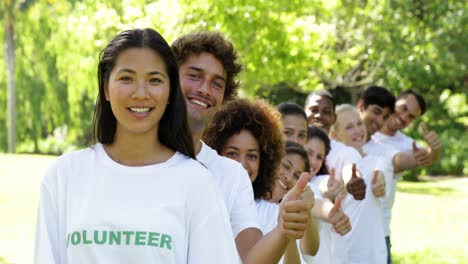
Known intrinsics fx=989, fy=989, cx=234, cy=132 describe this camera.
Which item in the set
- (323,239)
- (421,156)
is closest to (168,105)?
(323,239)

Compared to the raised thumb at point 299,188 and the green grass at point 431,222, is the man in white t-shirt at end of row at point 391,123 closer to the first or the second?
the green grass at point 431,222

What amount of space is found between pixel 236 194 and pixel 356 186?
3608mm

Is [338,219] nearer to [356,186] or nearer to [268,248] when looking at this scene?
[268,248]

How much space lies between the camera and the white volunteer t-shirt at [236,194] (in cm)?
358

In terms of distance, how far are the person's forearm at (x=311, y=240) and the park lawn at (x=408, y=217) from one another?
8.58m

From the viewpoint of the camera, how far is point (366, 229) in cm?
759

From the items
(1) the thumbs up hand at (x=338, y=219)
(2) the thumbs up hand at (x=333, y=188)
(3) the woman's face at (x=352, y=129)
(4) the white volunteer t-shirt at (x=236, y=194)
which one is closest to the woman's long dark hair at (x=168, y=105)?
(4) the white volunteer t-shirt at (x=236, y=194)

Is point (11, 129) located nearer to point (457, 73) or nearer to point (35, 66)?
point (35, 66)

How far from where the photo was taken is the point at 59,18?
3362cm

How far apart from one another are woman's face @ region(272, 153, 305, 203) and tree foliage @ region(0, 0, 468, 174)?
3.72 m

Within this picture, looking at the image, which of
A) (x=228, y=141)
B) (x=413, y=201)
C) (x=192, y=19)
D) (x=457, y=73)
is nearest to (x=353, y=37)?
(x=457, y=73)

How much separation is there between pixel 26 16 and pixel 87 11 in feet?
34.9

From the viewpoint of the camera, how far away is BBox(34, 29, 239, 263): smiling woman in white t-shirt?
9.86ft

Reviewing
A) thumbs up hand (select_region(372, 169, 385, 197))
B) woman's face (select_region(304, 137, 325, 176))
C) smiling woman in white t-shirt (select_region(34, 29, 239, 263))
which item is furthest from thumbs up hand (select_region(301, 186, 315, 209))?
thumbs up hand (select_region(372, 169, 385, 197))
